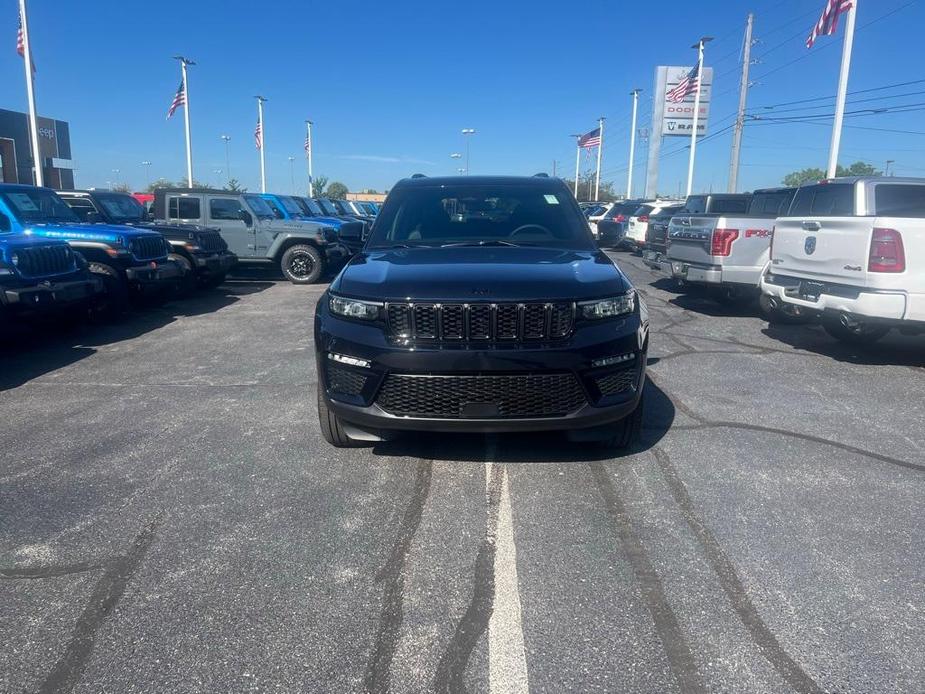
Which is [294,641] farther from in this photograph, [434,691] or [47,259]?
[47,259]

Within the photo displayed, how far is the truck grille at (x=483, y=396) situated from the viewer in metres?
3.68

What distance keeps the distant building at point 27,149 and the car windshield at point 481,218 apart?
4748 centimetres

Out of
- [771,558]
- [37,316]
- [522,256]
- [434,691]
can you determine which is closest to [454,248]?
[522,256]

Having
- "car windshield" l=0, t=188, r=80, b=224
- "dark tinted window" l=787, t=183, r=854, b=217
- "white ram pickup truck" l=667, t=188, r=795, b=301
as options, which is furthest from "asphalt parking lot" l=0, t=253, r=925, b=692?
"car windshield" l=0, t=188, r=80, b=224

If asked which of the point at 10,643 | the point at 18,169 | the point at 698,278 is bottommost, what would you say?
the point at 10,643

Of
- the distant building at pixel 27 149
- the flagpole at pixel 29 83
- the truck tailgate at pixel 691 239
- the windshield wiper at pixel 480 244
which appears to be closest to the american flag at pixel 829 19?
the truck tailgate at pixel 691 239

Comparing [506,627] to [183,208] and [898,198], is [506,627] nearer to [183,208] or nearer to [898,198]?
[898,198]

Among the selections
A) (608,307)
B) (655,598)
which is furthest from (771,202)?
(655,598)

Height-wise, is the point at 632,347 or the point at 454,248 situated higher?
the point at 454,248

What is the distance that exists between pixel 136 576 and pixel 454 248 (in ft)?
9.26

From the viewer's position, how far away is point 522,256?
4484mm

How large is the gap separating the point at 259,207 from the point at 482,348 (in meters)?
12.8

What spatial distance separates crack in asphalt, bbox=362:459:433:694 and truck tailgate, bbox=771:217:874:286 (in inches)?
200

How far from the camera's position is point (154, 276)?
9938mm
